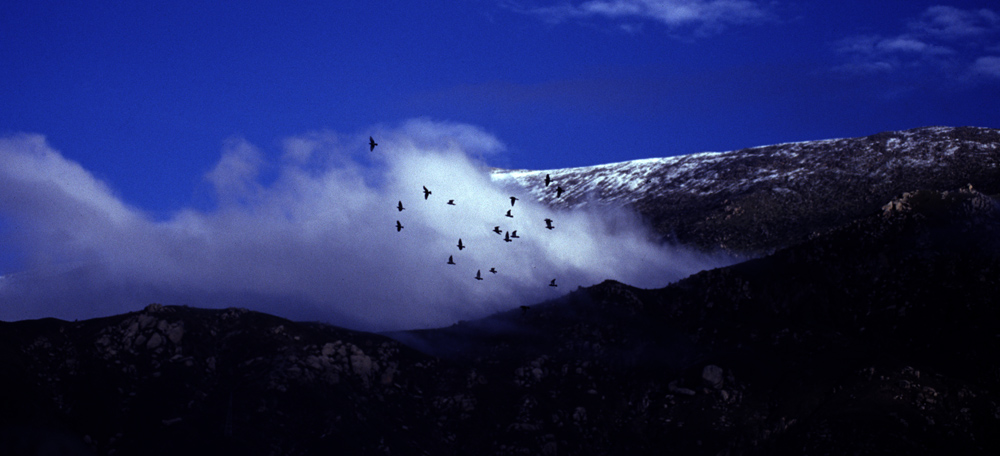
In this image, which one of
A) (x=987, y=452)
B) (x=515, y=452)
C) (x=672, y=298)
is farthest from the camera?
(x=672, y=298)

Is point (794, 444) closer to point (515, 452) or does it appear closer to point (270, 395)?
point (515, 452)

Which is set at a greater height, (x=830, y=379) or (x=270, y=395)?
(x=270, y=395)

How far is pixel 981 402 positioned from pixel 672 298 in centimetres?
4843

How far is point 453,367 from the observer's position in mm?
136375

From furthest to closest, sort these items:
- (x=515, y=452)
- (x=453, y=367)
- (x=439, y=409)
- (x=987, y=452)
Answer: (x=453, y=367), (x=439, y=409), (x=515, y=452), (x=987, y=452)

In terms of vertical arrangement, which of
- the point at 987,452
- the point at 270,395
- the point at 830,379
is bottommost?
the point at 987,452

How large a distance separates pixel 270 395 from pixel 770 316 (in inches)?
2790

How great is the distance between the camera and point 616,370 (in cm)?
13500

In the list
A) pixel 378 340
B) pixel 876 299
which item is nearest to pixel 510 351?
pixel 378 340

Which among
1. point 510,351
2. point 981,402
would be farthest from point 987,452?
point 510,351

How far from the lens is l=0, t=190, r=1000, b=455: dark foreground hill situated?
112188mm

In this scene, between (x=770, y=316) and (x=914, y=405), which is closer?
Answer: (x=914, y=405)

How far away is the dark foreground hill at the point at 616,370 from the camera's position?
11219 centimetres

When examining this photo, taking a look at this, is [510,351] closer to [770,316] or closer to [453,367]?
[453,367]
